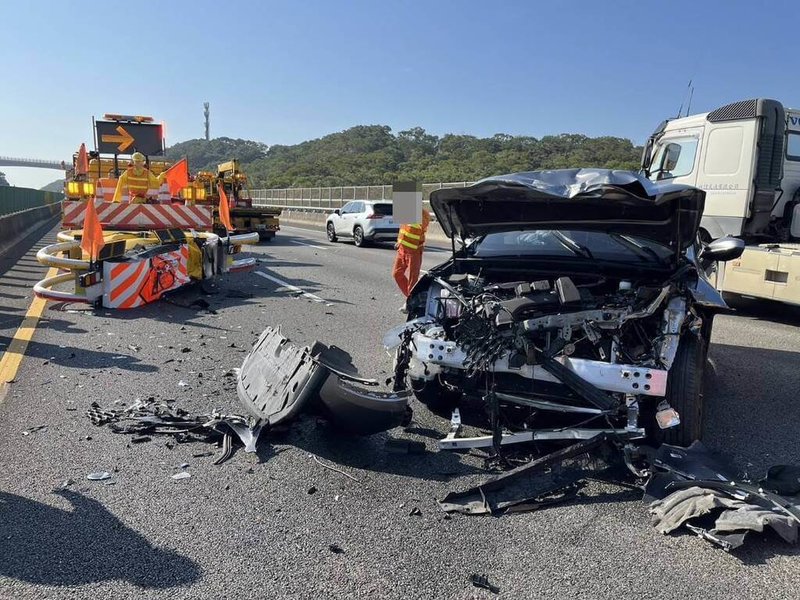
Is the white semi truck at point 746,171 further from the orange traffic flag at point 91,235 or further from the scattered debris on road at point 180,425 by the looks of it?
the orange traffic flag at point 91,235

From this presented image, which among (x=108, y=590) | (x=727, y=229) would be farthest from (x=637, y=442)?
(x=727, y=229)

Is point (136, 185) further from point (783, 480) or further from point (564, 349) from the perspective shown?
point (783, 480)

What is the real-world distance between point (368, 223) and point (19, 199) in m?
18.6

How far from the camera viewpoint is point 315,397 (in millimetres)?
4000

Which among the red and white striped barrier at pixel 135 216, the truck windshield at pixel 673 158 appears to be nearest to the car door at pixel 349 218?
the red and white striped barrier at pixel 135 216

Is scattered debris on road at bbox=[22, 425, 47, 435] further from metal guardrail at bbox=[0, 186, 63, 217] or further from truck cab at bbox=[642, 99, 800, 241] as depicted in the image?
metal guardrail at bbox=[0, 186, 63, 217]

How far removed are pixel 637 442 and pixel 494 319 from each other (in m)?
1.26

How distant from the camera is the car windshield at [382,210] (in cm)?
2164

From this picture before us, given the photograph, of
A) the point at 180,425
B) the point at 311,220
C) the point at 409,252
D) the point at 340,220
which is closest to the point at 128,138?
the point at 340,220

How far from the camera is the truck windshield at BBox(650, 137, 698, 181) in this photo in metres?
11.4

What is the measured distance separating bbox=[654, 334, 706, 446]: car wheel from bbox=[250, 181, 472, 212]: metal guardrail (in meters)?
23.2

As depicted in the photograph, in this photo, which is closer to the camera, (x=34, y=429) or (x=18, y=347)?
(x=34, y=429)

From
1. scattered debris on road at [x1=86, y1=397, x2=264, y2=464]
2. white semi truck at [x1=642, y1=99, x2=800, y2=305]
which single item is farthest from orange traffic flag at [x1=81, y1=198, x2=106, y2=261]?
white semi truck at [x1=642, y1=99, x2=800, y2=305]

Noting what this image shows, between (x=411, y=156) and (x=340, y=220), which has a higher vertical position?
(x=411, y=156)
